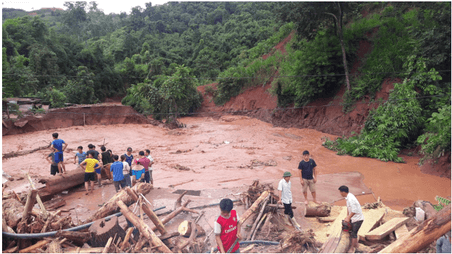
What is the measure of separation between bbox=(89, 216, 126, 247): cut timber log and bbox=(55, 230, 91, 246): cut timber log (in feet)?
0.54

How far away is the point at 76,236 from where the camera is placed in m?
5.43

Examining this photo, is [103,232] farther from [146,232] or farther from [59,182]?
[59,182]

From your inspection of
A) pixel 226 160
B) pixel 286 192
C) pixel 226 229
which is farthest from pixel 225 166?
pixel 226 229

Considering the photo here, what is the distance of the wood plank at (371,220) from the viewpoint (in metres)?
5.98

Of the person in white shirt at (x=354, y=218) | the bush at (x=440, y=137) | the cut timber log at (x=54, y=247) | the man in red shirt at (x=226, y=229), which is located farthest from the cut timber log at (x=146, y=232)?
the bush at (x=440, y=137)

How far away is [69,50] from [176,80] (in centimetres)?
2603

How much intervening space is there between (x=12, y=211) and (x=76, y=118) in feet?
70.2

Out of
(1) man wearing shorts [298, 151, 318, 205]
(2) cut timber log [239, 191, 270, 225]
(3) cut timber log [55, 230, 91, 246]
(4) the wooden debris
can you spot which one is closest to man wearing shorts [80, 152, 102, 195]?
(3) cut timber log [55, 230, 91, 246]

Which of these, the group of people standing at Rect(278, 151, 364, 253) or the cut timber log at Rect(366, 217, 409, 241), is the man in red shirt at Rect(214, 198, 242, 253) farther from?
the cut timber log at Rect(366, 217, 409, 241)

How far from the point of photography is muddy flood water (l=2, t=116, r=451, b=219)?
10195mm

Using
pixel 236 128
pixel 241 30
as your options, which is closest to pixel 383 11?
pixel 236 128

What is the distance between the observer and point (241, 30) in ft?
175

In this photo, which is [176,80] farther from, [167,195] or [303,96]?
[167,195]

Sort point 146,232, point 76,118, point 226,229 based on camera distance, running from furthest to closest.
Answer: point 76,118, point 146,232, point 226,229
